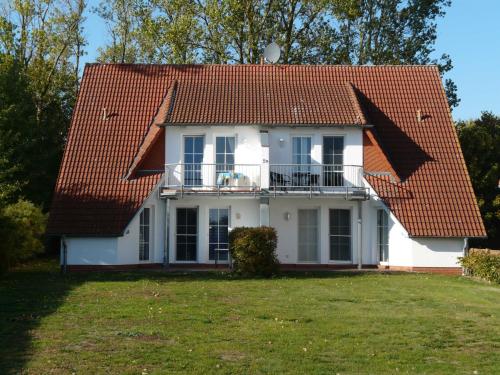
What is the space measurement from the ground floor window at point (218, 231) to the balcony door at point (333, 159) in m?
3.86

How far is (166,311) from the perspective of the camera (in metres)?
15.2

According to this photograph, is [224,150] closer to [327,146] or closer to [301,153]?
[301,153]

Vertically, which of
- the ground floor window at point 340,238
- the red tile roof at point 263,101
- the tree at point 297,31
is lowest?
the ground floor window at point 340,238

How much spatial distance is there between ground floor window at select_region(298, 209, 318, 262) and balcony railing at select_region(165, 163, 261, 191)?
8.14 ft

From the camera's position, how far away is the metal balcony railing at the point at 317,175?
2748 centimetres

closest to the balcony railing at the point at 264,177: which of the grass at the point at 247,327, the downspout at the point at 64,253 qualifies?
the downspout at the point at 64,253

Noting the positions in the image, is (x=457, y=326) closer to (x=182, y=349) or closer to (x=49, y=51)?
(x=182, y=349)

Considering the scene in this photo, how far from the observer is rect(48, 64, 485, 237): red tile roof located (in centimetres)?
2658

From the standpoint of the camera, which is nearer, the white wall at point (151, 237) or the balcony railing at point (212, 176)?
the white wall at point (151, 237)

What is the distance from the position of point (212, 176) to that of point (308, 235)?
13.8ft

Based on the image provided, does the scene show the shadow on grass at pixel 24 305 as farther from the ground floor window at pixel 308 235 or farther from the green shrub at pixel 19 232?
the ground floor window at pixel 308 235

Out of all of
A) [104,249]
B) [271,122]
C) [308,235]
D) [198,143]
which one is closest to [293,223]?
[308,235]

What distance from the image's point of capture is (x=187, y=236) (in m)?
28.2

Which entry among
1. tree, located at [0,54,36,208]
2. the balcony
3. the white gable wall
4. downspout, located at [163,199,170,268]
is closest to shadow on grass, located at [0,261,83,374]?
downspout, located at [163,199,170,268]
